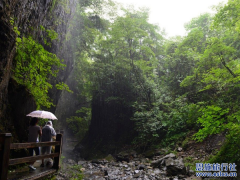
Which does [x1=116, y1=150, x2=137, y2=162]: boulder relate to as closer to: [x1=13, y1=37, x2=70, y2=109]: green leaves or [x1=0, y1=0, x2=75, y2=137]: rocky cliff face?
[x1=0, y1=0, x2=75, y2=137]: rocky cliff face

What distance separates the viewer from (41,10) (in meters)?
9.26

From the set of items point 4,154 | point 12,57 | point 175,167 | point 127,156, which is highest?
point 12,57

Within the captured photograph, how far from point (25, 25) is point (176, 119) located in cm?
1011

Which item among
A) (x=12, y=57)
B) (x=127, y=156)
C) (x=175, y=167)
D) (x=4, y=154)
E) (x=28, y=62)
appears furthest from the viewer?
(x=127, y=156)

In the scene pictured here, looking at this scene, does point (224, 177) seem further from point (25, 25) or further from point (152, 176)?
point (25, 25)

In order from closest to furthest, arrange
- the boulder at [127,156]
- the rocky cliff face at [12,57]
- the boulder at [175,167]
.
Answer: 1. the rocky cliff face at [12,57]
2. the boulder at [175,167]
3. the boulder at [127,156]

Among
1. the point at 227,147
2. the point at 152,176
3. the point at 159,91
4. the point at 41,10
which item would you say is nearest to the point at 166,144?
the point at 152,176

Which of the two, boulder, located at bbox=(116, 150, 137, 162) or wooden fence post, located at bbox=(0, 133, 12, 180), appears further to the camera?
boulder, located at bbox=(116, 150, 137, 162)

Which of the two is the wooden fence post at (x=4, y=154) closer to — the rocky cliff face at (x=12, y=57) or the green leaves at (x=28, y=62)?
the rocky cliff face at (x=12, y=57)

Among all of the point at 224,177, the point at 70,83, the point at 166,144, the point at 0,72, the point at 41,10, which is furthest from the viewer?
the point at 70,83

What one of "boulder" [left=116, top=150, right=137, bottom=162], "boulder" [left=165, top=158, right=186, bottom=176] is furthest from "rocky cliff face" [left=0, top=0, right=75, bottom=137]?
"boulder" [left=116, top=150, right=137, bottom=162]

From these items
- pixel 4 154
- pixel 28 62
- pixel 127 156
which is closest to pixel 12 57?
pixel 28 62

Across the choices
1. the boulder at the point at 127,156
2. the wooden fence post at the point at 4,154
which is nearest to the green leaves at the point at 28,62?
the wooden fence post at the point at 4,154

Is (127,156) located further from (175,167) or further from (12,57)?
(12,57)
